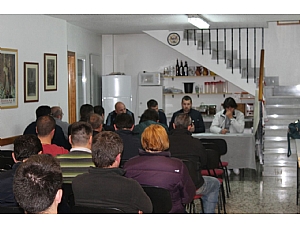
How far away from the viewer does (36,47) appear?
883cm

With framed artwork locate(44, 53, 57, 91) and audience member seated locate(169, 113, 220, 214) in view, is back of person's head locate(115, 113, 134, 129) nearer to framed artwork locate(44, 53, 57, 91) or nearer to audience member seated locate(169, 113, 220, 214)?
audience member seated locate(169, 113, 220, 214)

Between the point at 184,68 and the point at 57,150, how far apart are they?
25.3 ft

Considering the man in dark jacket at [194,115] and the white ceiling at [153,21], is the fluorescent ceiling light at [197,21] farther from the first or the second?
the man in dark jacket at [194,115]

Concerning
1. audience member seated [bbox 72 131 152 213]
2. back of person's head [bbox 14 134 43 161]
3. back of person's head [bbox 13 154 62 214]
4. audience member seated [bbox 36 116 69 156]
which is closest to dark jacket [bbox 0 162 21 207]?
back of person's head [bbox 14 134 43 161]

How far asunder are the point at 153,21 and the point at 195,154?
506cm

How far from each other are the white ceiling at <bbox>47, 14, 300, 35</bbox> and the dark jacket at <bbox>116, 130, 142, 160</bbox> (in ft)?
11.7

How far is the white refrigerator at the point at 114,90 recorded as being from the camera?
12.4 m

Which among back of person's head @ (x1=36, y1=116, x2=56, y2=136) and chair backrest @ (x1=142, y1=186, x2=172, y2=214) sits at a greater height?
back of person's head @ (x1=36, y1=116, x2=56, y2=136)

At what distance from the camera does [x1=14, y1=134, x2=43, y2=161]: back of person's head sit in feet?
13.3

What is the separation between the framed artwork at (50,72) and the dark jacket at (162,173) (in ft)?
17.6

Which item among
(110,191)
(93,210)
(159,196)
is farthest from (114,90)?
(93,210)

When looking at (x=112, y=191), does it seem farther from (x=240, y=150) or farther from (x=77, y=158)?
(x=240, y=150)

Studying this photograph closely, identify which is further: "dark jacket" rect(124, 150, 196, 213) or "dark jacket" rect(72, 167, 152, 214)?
"dark jacket" rect(124, 150, 196, 213)
